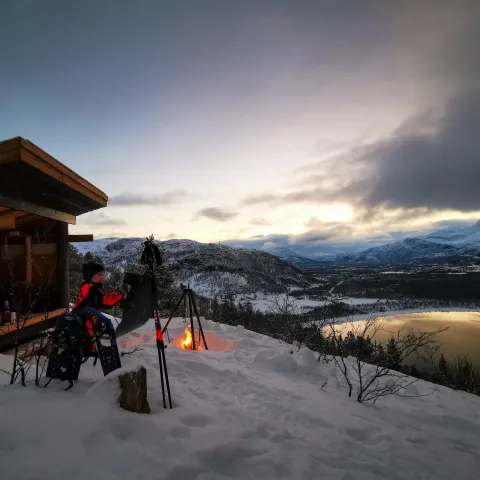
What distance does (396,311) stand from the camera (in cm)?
10312

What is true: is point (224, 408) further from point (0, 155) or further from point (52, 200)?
point (52, 200)

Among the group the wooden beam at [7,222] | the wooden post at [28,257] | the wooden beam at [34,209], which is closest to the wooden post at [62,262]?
the wooden beam at [34,209]

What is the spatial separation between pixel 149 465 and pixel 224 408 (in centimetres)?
178

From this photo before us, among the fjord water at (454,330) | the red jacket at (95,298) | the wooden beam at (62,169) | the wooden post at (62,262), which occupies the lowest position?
the fjord water at (454,330)

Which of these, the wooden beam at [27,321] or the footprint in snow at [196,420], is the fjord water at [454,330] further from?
the footprint in snow at [196,420]

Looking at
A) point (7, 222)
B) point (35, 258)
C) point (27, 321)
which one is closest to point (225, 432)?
point (27, 321)

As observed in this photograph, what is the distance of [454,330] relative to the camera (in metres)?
70.4

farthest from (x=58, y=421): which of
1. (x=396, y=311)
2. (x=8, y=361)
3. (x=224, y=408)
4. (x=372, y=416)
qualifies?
(x=396, y=311)

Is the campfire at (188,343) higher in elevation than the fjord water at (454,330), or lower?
higher

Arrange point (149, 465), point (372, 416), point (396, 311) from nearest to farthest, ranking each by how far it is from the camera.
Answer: point (149, 465)
point (372, 416)
point (396, 311)

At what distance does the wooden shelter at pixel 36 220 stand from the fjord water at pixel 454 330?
39751 millimetres

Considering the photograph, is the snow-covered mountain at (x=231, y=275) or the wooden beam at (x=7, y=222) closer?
the wooden beam at (x=7, y=222)

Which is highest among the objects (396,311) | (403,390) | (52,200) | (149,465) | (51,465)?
(52,200)

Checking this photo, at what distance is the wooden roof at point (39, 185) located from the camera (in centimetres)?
449
